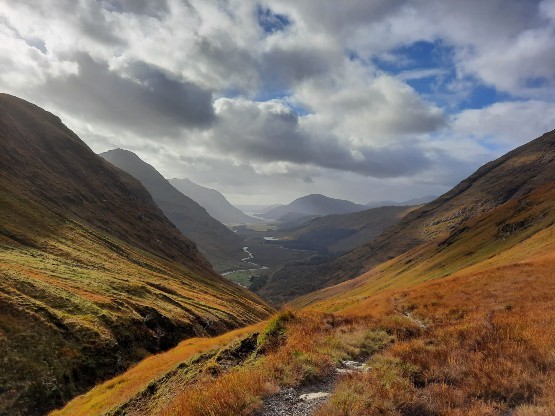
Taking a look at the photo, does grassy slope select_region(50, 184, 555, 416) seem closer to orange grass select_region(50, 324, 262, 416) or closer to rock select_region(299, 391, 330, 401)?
rock select_region(299, 391, 330, 401)

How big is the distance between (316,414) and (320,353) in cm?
417

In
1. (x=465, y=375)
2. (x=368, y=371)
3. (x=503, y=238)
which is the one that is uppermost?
(x=503, y=238)

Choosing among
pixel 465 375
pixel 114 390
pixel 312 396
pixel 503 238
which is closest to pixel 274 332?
pixel 312 396

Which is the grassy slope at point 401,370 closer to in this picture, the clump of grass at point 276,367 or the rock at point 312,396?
the clump of grass at point 276,367

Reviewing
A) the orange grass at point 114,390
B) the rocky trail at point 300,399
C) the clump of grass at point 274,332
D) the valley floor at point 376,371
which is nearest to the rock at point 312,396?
the rocky trail at point 300,399

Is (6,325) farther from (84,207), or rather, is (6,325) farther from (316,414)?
(84,207)

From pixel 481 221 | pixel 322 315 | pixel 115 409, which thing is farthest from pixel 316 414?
pixel 481 221

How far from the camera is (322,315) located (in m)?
18.9

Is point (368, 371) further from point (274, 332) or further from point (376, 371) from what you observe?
point (274, 332)

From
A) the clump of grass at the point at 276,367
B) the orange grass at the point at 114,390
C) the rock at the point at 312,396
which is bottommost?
the orange grass at the point at 114,390

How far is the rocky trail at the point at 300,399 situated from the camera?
9445 mm

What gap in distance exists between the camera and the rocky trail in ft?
31.0

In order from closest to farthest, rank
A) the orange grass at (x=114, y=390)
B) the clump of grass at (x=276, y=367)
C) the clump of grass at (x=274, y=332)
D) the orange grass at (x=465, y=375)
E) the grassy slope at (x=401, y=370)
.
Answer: the orange grass at (x=465, y=375) → the grassy slope at (x=401, y=370) → the clump of grass at (x=276, y=367) → the clump of grass at (x=274, y=332) → the orange grass at (x=114, y=390)

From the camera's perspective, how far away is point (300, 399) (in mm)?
10172
